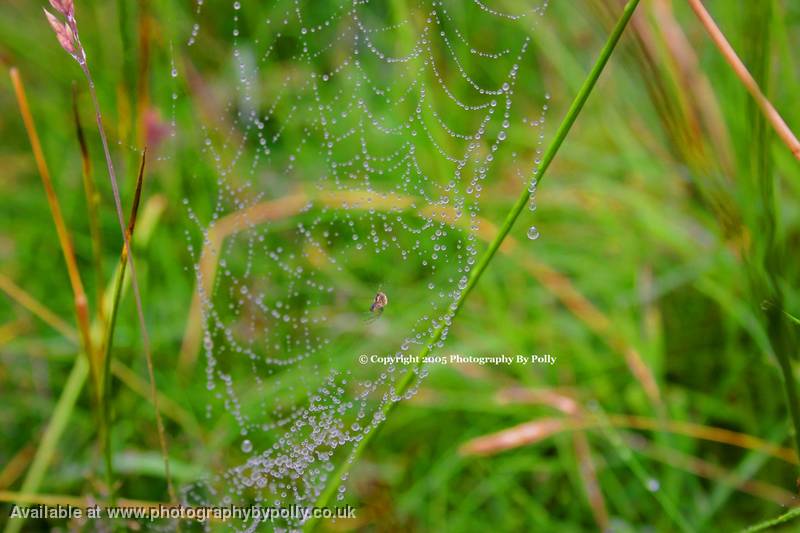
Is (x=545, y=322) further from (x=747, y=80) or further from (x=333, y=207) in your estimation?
(x=747, y=80)

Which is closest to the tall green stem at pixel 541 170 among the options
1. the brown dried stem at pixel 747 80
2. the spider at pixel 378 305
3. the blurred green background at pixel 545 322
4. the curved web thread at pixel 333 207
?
the brown dried stem at pixel 747 80

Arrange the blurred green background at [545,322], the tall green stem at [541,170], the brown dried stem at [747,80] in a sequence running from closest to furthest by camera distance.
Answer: the tall green stem at [541,170] → the brown dried stem at [747,80] → the blurred green background at [545,322]

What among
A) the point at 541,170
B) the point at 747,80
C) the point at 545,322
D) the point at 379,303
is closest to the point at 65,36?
the point at 541,170

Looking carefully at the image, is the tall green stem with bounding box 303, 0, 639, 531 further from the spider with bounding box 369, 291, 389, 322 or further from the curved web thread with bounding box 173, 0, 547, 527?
the spider with bounding box 369, 291, 389, 322

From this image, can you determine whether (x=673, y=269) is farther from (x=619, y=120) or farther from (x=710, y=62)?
(x=710, y=62)

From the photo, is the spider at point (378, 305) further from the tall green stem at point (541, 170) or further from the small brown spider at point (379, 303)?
the tall green stem at point (541, 170)

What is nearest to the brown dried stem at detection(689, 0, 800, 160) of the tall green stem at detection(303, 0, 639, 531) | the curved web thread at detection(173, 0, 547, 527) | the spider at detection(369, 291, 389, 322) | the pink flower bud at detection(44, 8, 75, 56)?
the tall green stem at detection(303, 0, 639, 531)

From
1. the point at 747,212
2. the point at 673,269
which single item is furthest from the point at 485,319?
the point at 747,212
